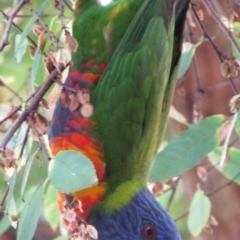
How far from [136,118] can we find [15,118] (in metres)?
0.36

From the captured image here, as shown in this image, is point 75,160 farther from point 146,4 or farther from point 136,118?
point 146,4

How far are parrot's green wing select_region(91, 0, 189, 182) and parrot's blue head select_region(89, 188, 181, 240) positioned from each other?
0.08 meters

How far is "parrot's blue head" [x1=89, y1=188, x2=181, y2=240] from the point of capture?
1.46 meters

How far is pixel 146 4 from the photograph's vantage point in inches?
59.8

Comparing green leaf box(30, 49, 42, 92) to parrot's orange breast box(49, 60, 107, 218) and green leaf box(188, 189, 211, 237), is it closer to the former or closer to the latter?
parrot's orange breast box(49, 60, 107, 218)

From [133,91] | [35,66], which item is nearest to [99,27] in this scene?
[133,91]

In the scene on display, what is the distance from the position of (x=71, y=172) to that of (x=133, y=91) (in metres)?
0.51

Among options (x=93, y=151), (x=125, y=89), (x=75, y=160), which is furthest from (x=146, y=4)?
(x=75, y=160)

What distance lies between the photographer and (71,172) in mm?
1007

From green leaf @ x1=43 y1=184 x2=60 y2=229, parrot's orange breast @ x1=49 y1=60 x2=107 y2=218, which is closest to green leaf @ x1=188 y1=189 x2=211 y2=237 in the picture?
parrot's orange breast @ x1=49 y1=60 x2=107 y2=218

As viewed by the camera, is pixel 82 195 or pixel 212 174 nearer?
pixel 82 195

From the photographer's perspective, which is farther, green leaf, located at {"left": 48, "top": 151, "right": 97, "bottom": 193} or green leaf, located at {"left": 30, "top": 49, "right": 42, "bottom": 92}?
green leaf, located at {"left": 30, "top": 49, "right": 42, "bottom": 92}

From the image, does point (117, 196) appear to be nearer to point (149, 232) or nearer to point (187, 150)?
point (149, 232)

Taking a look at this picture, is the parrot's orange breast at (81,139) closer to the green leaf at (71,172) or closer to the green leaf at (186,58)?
the green leaf at (186,58)
